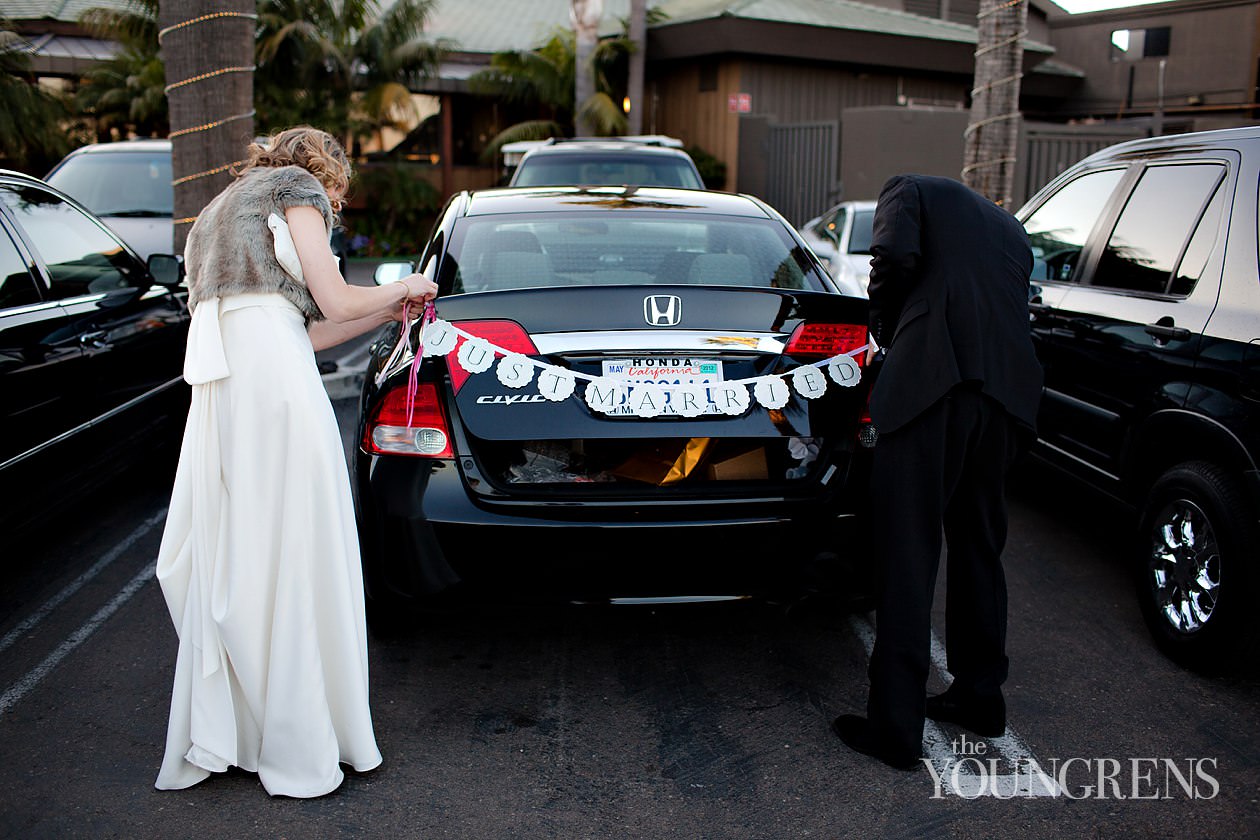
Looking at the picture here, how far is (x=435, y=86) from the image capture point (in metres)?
19.8

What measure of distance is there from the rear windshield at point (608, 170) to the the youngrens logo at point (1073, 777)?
718 cm

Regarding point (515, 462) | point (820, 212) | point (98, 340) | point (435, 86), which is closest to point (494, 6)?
point (435, 86)

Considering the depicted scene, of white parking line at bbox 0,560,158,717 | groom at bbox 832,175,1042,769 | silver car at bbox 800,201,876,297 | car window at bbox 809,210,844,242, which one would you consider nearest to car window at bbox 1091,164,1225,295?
groom at bbox 832,175,1042,769

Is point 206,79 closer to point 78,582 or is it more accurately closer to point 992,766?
point 78,582

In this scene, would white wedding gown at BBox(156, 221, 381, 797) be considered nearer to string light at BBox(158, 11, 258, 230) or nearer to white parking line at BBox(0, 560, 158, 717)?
white parking line at BBox(0, 560, 158, 717)

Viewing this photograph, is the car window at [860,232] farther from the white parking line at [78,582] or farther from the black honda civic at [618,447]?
the black honda civic at [618,447]

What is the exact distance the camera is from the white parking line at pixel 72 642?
11.9 feet

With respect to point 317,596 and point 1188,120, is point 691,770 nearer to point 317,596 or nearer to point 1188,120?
point 317,596

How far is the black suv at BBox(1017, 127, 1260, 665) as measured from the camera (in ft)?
11.9

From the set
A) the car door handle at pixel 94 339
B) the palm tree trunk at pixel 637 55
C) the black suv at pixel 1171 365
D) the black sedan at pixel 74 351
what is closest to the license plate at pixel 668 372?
the black suv at pixel 1171 365

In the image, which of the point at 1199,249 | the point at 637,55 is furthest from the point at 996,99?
the point at 637,55

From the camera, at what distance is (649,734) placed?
3396 mm

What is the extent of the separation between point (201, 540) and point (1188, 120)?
22.2 metres

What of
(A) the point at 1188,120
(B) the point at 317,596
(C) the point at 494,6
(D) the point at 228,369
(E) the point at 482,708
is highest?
(C) the point at 494,6
